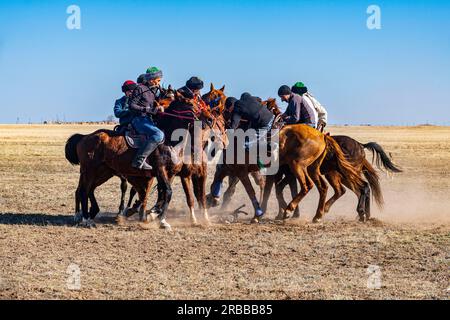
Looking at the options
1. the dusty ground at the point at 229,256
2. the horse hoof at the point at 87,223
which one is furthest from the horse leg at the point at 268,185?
the horse hoof at the point at 87,223

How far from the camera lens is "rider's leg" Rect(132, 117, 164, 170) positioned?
11.8m

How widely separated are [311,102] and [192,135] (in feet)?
9.04

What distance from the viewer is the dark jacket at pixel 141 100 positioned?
38.4 feet

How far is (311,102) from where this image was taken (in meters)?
13.6

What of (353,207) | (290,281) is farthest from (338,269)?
(353,207)

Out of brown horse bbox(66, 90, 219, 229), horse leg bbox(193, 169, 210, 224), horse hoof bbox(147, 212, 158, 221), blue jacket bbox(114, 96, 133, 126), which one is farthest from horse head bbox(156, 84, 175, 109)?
horse hoof bbox(147, 212, 158, 221)

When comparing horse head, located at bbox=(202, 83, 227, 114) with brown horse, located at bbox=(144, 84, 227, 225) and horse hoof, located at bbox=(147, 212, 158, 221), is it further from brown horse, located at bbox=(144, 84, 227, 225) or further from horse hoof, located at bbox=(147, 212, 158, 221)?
horse hoof, located at bbox=(147, 212, 158, 221)

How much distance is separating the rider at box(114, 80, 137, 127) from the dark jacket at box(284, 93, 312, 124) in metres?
2.87

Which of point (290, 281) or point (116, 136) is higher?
point (116, 136)

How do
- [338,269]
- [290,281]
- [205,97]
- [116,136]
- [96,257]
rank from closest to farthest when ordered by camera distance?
[290,281], [338,269], [96,257], [116,136], [205,97]

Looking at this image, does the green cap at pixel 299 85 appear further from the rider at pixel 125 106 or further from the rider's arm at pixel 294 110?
the rider at pixel 125 106

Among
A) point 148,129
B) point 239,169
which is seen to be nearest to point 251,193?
point 239,169
